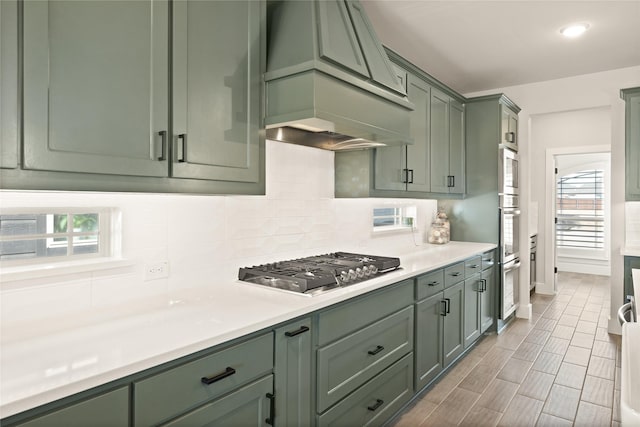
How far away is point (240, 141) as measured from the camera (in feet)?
6.06

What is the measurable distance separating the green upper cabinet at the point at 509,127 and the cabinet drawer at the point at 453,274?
1638 mm

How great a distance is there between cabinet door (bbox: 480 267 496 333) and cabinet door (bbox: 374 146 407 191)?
4.66 ft

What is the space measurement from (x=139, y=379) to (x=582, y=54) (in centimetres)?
434

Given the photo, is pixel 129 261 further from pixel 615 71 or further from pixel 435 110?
pixel 615 71

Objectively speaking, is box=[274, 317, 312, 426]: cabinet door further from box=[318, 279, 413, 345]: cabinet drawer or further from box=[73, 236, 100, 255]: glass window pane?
box=[73, 236, 100, 255]: glass window pane

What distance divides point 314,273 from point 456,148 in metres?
2.63

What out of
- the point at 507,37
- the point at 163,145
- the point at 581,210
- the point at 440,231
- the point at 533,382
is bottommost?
the point at 533,382

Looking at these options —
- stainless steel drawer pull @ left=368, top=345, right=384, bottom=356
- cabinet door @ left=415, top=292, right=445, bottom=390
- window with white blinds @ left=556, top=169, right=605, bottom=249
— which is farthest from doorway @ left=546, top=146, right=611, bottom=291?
stainless steel drawer pull @ left=368, top=345, right=384, bottom=356

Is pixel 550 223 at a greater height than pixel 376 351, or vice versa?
pixel 550 223

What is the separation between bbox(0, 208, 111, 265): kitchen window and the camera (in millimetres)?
1522

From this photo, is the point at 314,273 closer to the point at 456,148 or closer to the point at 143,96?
the point at 143,96

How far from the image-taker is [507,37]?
333 cm

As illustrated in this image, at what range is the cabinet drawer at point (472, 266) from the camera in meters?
3.43

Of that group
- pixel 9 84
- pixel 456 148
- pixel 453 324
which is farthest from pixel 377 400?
pixel 456 148
